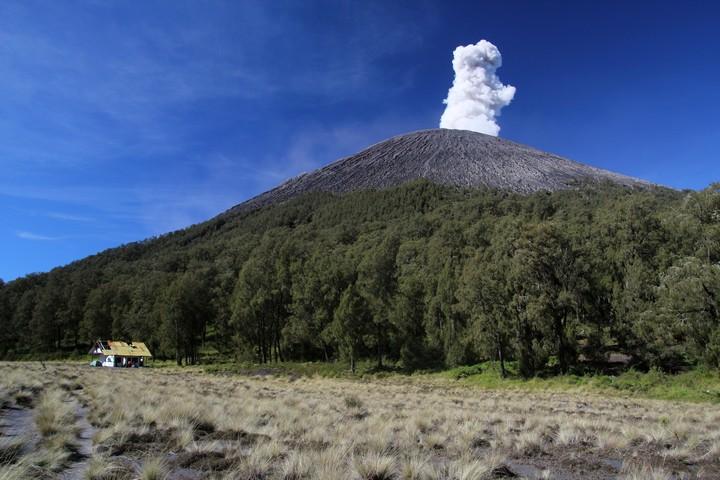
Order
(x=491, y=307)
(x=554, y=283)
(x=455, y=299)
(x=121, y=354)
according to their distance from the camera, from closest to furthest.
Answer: (x=554, y=283), (x=491, y=307), (x=455, y=299), (x=121, y=354)

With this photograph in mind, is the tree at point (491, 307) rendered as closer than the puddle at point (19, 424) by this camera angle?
No

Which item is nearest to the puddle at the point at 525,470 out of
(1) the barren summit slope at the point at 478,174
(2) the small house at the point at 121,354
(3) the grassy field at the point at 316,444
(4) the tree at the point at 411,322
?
(3) the grassy field at the point at 316,444

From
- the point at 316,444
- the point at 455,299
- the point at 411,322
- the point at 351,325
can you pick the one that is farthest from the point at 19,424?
the point at 411,322

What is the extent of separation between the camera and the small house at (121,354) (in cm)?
6315

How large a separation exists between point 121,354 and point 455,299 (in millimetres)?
48698

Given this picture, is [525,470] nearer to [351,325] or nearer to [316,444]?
[316,444]

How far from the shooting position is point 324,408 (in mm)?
15109

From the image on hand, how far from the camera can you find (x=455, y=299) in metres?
46.5

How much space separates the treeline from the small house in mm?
2886

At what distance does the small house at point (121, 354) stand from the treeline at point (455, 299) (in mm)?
2886

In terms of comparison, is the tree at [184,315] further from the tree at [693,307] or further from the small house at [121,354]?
the tree at [693,307]

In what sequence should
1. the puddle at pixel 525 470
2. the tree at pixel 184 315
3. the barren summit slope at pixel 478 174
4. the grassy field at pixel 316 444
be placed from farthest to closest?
the barren summit slope at pixel 478 174, the tree at pixel 184 315, the puddle at pixel 525 470, the grassy field at pixel 316 444

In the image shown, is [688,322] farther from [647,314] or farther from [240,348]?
[240,348]

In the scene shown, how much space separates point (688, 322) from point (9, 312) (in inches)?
4595
